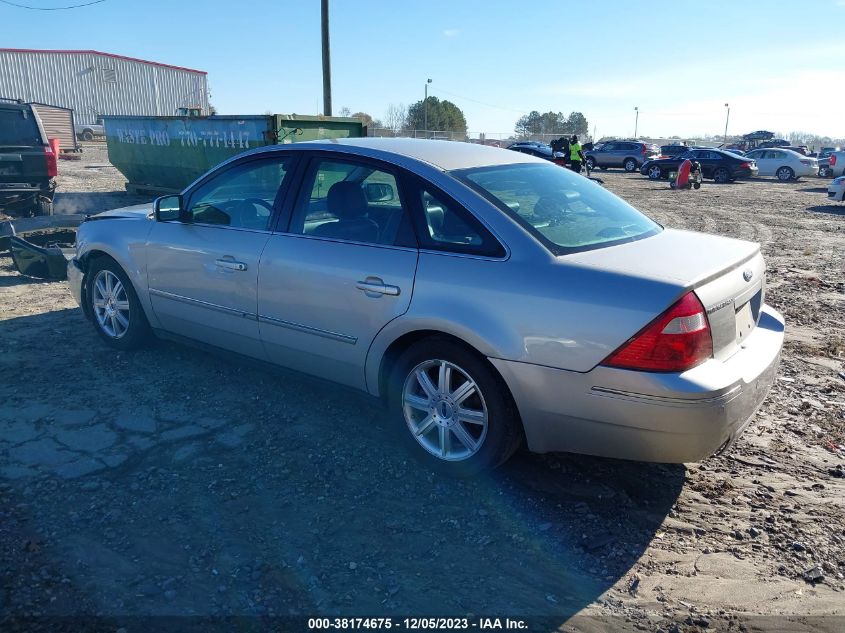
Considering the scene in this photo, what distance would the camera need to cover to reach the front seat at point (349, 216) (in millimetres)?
3721

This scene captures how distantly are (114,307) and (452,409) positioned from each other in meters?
3.15

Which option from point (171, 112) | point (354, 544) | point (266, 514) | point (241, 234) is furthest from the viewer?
point (171, 112)

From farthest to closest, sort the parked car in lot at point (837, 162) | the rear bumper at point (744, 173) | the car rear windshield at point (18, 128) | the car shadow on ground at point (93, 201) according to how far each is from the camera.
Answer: the rear bumper at point (744, 173) → the parked car in lot at point (837, 162) → the car shadow on ground at point (93, 201) → the car rear windshield at point (18, 128)

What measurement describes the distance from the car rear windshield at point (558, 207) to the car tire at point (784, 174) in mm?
30418

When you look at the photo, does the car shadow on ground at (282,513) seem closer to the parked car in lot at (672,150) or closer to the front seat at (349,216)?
the front seat at (349,216)

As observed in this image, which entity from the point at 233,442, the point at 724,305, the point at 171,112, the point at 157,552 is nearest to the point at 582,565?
the point at 724,305

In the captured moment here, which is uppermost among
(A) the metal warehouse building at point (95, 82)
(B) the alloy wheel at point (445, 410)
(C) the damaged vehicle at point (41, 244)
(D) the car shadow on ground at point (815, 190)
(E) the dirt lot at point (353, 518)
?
(A) the metal warehouse building at point (95, 82)

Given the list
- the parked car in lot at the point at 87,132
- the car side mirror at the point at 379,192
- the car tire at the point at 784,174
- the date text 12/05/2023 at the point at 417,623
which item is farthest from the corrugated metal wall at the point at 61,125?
the date text 12/05/2023 at the point at 417,623

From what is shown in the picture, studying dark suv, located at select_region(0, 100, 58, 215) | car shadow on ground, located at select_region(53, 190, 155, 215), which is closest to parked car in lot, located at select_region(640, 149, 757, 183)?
car shadow on ground, located at select_region(53, 190, 155, 215)

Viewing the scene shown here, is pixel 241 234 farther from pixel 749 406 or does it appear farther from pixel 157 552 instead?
pixel 749 406

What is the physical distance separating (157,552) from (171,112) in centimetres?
5880

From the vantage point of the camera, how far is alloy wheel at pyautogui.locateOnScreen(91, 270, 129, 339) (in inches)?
203

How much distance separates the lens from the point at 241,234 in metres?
4.21

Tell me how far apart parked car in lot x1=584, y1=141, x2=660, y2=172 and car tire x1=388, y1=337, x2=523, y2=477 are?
33.9 m
